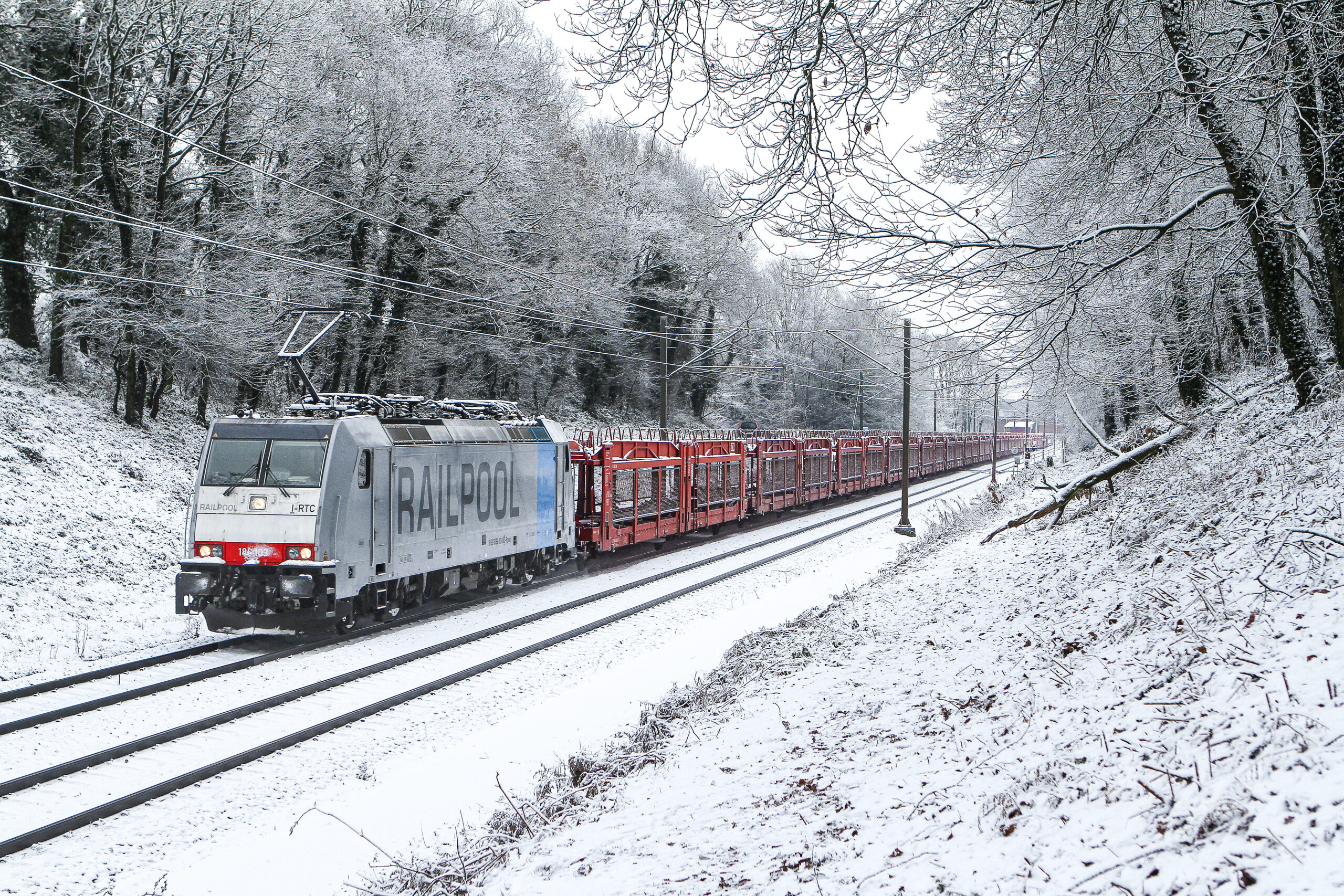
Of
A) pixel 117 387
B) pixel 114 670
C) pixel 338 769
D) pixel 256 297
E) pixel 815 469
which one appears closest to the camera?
pixel 338 769

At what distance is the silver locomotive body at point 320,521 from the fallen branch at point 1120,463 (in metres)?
8.45

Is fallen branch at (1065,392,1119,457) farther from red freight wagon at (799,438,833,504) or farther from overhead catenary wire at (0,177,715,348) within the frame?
red freight wagon at (799,438,833,504)

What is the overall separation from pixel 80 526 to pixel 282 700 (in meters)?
9.26

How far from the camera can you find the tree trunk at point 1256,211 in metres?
6.50

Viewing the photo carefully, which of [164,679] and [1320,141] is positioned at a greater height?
[1320,141]

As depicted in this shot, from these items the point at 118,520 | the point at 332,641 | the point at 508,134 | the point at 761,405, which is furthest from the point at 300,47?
the point at 761,405

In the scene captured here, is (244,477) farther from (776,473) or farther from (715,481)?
(776,473)

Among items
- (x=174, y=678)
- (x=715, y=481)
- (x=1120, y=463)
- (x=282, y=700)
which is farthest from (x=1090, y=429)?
(x=715, y=481)

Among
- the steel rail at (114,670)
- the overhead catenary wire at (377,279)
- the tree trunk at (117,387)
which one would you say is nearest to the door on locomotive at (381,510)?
the steel rail at (114,670)

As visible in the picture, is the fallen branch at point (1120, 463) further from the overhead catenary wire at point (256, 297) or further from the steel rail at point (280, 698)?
the overhead catenary wire at point (256, 297)

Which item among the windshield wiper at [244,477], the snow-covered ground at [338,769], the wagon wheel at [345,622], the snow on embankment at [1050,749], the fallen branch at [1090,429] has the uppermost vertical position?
the fallen branch at [1090,429]

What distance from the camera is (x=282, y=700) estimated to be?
8.80 m

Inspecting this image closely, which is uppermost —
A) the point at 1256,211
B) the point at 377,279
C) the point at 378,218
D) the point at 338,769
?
the point at 378,218

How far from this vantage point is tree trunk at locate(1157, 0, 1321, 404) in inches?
256
